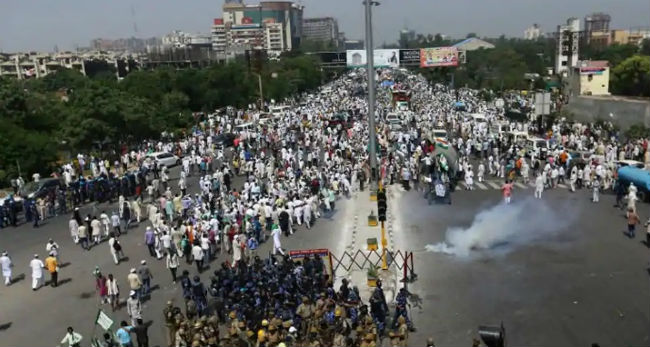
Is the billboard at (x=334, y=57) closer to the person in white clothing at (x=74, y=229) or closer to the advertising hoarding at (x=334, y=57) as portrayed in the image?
the advertising hoarding at (x=334, y=57)

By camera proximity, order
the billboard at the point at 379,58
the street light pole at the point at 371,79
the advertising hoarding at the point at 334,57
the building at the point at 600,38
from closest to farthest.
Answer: the street light pole at the point at 371,79 → the billboard at the point at 379,58 → the advertising hoarding at the point at 334,57 → the building at the point at 600,38

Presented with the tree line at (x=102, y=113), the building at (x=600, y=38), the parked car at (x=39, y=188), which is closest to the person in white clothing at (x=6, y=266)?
the parked car at (x=39, y=188)

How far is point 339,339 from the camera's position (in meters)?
11.9

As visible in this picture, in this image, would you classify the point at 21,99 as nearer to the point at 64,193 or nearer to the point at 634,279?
the point at 64,193

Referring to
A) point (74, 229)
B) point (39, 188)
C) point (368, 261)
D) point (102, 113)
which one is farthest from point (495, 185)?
point (102, 113)

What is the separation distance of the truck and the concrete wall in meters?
19.1

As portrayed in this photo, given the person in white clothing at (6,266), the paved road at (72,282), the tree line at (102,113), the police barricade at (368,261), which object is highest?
the tree line at (102,113)

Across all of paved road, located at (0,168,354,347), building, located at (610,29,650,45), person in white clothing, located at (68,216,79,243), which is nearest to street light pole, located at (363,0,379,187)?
paved road, located at (0,168,354,347)

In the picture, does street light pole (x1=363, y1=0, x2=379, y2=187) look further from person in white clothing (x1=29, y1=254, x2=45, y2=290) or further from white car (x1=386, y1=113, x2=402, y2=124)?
white car (x1=386, y1=113, x2=402, y2=124)

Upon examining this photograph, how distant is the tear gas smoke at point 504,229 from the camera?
748 inches

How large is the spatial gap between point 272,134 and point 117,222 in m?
18.8

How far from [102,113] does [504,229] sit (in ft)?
90.6

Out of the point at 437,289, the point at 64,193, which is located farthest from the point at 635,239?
the point at 64,193

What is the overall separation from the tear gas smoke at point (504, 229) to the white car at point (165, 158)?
753 inches
